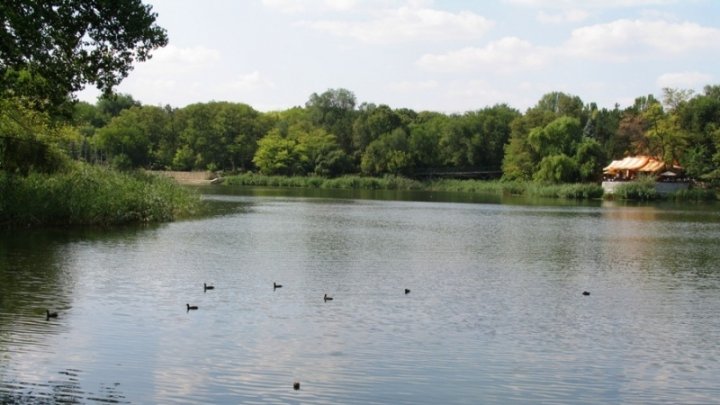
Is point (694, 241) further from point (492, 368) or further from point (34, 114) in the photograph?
point (34, 114)

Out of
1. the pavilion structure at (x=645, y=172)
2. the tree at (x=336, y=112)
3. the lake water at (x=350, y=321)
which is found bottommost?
the lake water at (x=350, y=321)

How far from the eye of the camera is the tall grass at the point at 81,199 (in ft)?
102

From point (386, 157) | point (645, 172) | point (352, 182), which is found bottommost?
point (352, 182)

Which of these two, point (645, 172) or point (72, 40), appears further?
point (645, 172)

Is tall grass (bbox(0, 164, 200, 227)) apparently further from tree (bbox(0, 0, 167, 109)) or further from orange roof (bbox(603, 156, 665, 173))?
orange roof (bbox(603, 156, 665, 173))

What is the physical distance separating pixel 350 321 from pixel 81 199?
20.9 m

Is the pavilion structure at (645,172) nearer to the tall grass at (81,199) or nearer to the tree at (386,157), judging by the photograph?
the tree at (386,157)

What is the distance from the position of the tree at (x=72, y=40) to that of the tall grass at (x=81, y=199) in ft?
25.8

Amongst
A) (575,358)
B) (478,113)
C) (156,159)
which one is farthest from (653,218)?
(156,159)

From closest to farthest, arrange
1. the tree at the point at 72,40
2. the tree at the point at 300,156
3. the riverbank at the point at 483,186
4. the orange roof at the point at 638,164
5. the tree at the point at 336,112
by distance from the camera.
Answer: the tree at the point at 72,40, the riverbank at the point at 483,186, the orange roof at the point at 638,164, the tree at the point at 300,156, the tree at the point at 336,112

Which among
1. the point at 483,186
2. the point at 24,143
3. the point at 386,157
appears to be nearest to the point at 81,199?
the point at 24,143

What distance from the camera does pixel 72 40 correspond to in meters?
22.0

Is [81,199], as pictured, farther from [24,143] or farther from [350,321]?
[350,321]

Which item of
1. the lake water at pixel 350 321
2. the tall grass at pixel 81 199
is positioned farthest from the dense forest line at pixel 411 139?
the lake water at pixel 350 321
